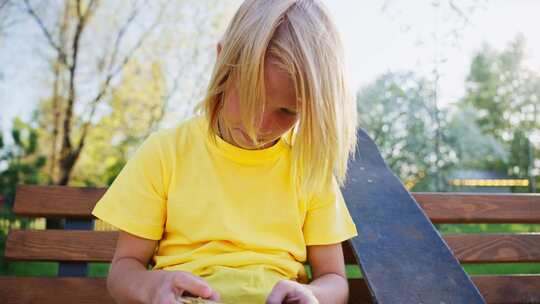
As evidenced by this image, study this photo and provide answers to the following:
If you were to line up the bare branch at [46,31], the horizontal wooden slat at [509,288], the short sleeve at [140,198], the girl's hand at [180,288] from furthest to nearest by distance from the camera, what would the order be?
the bare branch at [46,31], the horizontal wooden slat at [509,288], the short sleeve at [140,198], the girl's hand at [180,288]

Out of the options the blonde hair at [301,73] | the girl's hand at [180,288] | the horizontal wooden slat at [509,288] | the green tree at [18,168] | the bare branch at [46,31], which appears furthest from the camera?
the bare branch at [46,31]

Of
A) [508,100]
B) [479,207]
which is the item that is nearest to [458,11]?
[479,207]

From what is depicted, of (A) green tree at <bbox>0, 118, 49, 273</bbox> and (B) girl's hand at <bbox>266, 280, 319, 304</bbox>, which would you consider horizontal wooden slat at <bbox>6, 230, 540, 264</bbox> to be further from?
(A) green tree at <bbox>0, 118, 49, 273</bbox>

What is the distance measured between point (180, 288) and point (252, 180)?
1.54 ft

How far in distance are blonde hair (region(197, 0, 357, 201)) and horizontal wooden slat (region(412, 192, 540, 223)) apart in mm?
894

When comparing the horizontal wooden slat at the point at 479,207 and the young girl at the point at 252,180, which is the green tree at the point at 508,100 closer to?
the horizontal wooden slat at the point at 479,207

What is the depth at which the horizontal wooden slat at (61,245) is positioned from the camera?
6.52 feet

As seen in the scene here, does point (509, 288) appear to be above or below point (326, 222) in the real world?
below

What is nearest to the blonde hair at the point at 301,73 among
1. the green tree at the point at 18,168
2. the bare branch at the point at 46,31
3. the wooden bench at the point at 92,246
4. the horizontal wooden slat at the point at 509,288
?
the wooden bench at the point at 92,246

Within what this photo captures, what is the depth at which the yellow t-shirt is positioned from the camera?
1.44 m

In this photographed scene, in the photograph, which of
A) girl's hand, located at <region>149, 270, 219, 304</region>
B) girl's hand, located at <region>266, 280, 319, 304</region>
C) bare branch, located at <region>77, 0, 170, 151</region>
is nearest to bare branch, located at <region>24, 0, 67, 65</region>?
bare branch, located at <region>77, 0, 170, 151</region>

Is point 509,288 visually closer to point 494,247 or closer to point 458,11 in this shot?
point 494,247

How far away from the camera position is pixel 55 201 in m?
2.03

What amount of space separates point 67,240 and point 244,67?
1153mm
